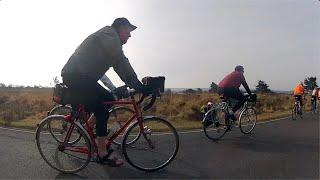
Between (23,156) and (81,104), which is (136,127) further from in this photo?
(23,156)

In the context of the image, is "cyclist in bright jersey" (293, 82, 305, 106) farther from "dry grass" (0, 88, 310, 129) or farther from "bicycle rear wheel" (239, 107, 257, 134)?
"bicycle rear wheel" (239, 107, 257, 134)

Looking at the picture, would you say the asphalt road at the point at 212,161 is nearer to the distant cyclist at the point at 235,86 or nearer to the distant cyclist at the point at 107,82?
the distant cyclist at the point at 235,86

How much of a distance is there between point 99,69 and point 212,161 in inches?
98.4

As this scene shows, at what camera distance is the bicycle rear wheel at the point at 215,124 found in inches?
378

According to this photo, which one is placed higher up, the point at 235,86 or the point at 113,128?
the point at 235,86

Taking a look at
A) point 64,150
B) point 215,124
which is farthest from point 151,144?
point 215,124

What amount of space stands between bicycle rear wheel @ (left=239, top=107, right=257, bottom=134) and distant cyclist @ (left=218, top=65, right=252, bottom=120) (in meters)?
0.30

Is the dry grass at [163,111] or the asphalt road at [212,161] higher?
the dry grass at [163,111]

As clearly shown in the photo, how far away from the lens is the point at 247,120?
1080cm

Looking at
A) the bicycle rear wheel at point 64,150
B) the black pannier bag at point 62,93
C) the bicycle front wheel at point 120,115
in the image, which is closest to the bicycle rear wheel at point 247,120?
the bicycle front wheel at point 120,115

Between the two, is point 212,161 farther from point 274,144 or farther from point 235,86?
point 235,86

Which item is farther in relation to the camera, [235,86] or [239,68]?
[239,68]

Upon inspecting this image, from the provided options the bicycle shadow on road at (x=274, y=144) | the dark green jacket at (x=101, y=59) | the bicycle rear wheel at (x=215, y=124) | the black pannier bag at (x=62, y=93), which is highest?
the dark green jacket at (x=101, y=59)

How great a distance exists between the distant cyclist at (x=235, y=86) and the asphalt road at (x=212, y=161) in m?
1.02
